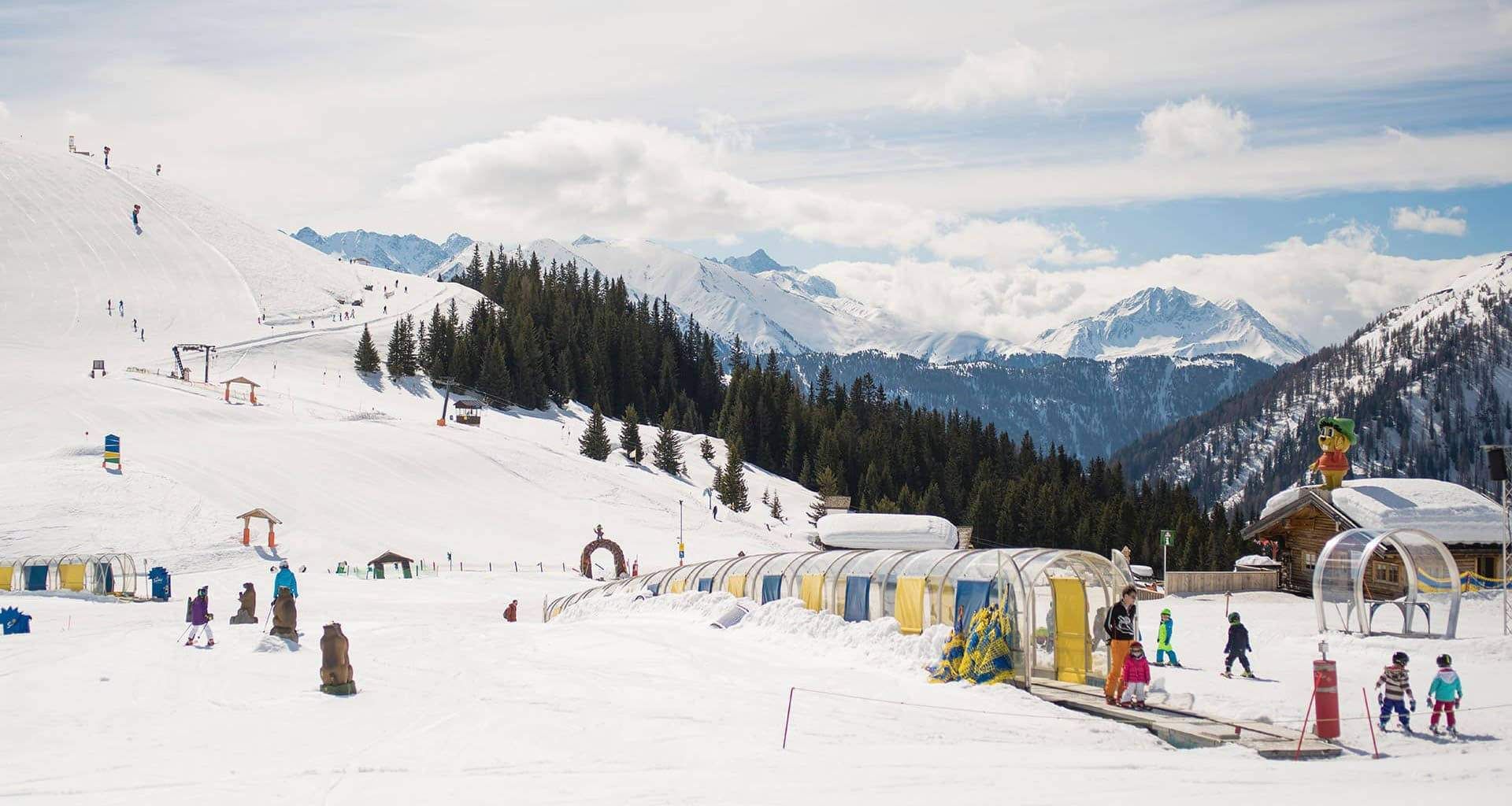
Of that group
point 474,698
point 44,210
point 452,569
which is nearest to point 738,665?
A: point 474,698

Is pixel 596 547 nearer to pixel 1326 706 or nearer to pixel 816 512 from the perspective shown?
pixel 816 512

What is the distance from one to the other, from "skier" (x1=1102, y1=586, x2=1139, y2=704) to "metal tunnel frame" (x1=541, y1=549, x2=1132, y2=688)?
4.81 feet

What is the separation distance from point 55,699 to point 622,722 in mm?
8873

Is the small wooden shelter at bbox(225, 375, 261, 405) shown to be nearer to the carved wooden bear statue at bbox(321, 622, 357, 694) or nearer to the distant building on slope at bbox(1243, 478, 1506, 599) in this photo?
the distant building on slope at bbox(1243, 478, 1506, 599)

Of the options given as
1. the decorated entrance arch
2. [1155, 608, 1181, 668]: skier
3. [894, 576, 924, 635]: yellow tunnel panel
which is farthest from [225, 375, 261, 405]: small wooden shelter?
[1155, 608, 1181, 668]: skier

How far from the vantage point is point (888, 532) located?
48.6 metres

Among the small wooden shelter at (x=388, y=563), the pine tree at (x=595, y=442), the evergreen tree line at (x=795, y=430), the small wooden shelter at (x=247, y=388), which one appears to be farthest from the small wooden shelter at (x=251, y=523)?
the evergreen tree line at (x=795, y=430)

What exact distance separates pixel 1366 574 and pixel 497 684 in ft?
67.6

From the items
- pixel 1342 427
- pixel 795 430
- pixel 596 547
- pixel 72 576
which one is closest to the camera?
pixel 72 576

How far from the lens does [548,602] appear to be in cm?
4088

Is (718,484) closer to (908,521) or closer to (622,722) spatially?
(908,521)

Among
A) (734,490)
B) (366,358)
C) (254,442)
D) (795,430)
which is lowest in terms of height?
(734,490)

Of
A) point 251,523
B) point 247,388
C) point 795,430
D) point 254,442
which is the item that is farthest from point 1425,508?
point 795,430

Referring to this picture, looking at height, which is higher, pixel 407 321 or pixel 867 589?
pixel 407 321
